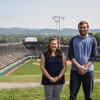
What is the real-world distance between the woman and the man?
216mm

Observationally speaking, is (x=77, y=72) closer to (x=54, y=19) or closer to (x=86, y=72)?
(x=86, y=72)

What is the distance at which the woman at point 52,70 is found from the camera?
6277 millimetres

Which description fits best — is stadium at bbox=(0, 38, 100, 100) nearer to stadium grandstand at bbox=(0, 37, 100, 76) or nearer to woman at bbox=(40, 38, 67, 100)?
stadium grandstand at bbox=(0, 37, 100, 76)

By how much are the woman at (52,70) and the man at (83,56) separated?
0.71 feet

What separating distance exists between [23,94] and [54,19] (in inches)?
2470

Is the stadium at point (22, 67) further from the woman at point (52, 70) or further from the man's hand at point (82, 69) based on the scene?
the man's hand at point (82, 69)

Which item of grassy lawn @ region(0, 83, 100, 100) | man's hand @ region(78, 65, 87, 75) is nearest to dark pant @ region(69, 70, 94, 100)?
man's hand @ region(78, 65, 87, 75)

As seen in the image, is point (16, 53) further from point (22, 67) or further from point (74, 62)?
point (74, 62)

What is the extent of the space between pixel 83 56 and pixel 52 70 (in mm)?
600

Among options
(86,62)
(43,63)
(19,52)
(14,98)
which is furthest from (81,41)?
(19,52)

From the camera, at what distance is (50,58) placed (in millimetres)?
6336

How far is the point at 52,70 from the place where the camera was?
632 cm

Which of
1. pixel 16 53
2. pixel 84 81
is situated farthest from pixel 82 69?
pixel 16 53

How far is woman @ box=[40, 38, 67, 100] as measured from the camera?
6.28 metres
